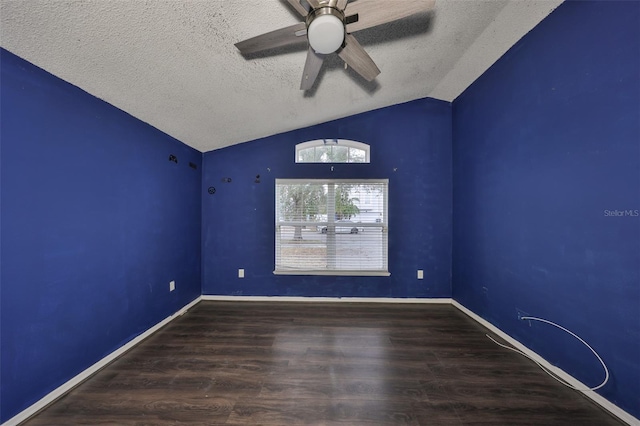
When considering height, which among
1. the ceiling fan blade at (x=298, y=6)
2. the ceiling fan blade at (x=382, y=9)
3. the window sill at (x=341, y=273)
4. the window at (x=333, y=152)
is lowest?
the window sill at (x=341, y=273)

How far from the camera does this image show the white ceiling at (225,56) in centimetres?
128

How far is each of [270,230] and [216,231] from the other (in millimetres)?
816

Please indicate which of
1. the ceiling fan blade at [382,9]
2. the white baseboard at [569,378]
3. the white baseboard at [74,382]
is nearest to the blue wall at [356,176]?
the white baseboard at [569,378]

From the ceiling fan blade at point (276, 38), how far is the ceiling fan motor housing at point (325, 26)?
0.09 metres

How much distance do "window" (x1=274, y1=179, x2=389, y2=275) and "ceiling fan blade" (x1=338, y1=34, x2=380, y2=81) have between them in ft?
5.67

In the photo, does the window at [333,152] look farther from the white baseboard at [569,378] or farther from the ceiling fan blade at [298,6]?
the white baseboard at [569,378]

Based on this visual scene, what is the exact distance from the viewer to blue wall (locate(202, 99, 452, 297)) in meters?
3.30

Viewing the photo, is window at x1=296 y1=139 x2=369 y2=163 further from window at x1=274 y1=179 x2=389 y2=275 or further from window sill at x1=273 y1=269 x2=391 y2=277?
window sill at x1=273 y1=269 x2=391 y2=277

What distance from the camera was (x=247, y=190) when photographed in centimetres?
341

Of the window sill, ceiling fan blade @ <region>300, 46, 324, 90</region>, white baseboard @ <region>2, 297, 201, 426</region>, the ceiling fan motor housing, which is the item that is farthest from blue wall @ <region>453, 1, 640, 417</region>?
white baseboard @ <region>2, 297, 201, 426</region>

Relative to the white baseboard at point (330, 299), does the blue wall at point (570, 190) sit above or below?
above

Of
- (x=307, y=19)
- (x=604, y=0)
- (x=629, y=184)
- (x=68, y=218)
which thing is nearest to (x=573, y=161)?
(x=629, y=184)

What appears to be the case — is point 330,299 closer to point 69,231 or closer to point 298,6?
point 69,231

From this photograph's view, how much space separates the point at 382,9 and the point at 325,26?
35 centimetres
